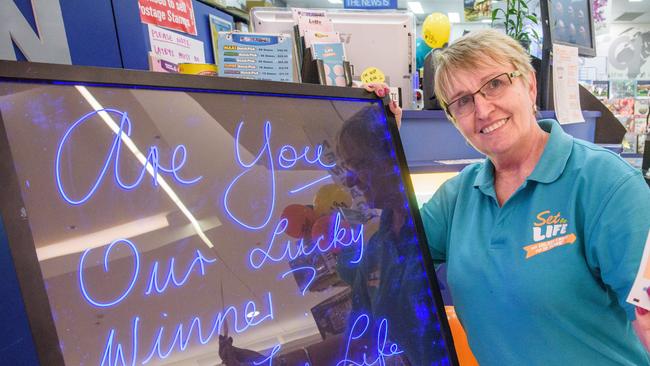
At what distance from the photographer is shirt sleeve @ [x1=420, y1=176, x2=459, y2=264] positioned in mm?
1284

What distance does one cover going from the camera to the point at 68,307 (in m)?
0.64

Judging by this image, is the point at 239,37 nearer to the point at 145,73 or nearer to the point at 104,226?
the point at 145,73

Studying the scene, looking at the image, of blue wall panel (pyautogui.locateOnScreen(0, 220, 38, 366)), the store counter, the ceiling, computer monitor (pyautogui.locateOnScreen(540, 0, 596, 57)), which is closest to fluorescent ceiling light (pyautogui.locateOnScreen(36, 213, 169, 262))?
blue wall panel (pyautogui.locateOnScreen(0, 220, 38, 366))

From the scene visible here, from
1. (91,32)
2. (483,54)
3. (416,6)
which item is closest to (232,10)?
(91,32)

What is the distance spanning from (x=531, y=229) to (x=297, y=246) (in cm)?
60

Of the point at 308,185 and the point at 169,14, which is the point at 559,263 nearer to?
the point at 308,185

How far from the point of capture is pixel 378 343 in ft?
3.10

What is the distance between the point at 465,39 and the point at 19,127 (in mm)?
1063

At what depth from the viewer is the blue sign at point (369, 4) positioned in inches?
157

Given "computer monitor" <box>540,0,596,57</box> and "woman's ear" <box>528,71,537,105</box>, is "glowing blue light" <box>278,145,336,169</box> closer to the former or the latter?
"woman's ear" <box>528,71,537,105</box>

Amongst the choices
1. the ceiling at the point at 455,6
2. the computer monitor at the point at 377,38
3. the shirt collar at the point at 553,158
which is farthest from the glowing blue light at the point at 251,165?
the ceiling at the point at 455,6

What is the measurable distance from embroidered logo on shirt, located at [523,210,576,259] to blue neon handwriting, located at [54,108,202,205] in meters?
0.82

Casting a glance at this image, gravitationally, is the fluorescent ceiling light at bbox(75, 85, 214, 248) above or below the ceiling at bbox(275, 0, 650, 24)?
below

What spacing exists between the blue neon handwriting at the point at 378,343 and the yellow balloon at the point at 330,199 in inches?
10.4
